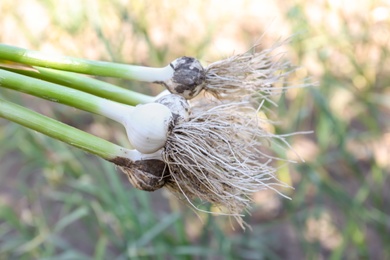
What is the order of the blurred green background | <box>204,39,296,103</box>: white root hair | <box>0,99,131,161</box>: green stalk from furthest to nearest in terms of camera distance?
the blurred green background
<box>204,39,296,103</box>: white root hair
<box>0,99,131,161</box>: green stalk

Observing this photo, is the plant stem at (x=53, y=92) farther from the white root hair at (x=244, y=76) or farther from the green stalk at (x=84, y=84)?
the white root hair at (x=244, y=76)

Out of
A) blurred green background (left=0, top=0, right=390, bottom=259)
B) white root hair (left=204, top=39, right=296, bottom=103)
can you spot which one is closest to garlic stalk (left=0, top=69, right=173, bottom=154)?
white root hair (left=204, top=39, right=296, bottom=103)

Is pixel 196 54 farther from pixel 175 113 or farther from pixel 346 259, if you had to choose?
pixel 175 113

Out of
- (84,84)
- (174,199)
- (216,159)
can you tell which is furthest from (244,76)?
(174,199)

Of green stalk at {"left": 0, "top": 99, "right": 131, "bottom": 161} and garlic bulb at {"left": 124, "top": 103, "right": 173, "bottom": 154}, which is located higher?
green stalk at {"left": 0, "top": 99, "right": 131, "bottom": 161}

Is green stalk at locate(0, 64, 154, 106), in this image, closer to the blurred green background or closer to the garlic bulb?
the garlic bulb

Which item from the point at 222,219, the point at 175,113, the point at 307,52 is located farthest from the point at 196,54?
the point at 175,113

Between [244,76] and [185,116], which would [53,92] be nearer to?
[185,116]
